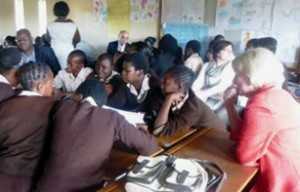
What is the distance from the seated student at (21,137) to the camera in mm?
1749

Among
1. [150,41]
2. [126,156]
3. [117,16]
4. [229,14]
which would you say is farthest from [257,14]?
[126,156]

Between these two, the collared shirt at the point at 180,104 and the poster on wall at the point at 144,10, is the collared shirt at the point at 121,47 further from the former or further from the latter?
the collared shirt at the point at 180,104

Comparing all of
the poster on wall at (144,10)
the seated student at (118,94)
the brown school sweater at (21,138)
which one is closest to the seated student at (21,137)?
the brown school sweater at (21,138)

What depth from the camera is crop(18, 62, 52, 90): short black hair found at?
2.09 m

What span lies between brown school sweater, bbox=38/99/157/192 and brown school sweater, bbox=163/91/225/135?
77 cm

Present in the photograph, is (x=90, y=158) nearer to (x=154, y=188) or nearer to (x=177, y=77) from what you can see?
(x=154, y=188)

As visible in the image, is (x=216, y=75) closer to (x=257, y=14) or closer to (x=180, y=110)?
(x=257, y=14)

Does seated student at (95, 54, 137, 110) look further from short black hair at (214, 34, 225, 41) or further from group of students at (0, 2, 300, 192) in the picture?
short black hair at (214, 34, 225, 41)

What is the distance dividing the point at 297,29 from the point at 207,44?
1146 mm

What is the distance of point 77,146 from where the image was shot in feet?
5.31

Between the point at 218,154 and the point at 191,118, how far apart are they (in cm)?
47

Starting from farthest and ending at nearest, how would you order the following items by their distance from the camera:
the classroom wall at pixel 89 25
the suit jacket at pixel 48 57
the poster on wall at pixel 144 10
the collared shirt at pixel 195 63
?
the classroom wall at pixel 89 25 → the poster on wall at pixel 144 10 → the suit jacket at pixel 48 57 → the collared shirt at pixel 195 63

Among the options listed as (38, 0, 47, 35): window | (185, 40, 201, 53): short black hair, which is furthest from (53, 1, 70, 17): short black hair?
(38, 0, 47, 35): window

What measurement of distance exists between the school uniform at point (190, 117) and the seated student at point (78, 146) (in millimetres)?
769
